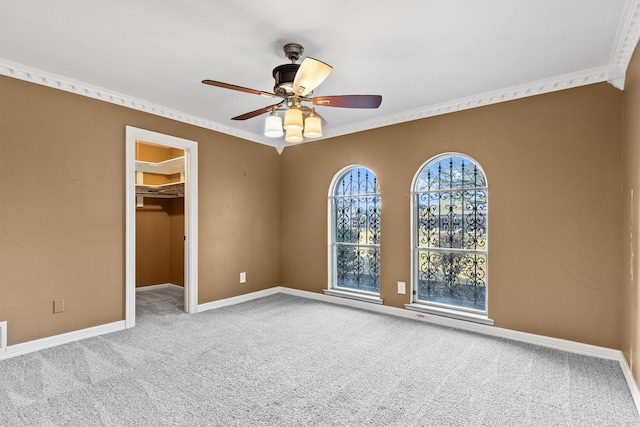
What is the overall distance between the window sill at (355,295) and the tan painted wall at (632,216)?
91.5 inches

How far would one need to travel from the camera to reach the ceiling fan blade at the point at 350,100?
2.31 meters

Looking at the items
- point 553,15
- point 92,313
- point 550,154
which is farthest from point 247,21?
point 92,313

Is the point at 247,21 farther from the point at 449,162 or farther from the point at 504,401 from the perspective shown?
the point at 504,401

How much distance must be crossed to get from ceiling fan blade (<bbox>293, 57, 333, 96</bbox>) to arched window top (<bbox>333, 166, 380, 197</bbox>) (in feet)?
7.61

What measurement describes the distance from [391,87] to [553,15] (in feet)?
4.50

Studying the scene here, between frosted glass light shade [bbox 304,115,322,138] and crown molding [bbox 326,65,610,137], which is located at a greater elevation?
crown molding [bbox 326,65,610,137]

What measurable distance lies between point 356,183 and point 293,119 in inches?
89.4

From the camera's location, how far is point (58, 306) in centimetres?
301

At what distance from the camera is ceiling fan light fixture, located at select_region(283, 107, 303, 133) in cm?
240

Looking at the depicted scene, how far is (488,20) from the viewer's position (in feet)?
6.98

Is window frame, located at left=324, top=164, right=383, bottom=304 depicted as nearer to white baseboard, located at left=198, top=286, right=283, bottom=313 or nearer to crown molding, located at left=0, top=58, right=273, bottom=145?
white baseboard, located at left=198, top=286, right=283, bottom=313

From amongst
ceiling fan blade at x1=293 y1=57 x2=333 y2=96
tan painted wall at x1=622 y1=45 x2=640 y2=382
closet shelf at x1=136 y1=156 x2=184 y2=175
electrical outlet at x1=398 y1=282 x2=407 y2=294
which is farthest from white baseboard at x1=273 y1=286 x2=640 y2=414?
closet shelf at x1=136 y1=156 x2=184 y2=175

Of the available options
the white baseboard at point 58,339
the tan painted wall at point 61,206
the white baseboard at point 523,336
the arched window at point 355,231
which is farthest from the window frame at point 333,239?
the white baseboard at point 58,339

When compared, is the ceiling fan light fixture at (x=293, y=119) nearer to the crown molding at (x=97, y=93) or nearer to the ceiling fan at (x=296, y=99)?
the ceiling fan at (x=296, y=99)
